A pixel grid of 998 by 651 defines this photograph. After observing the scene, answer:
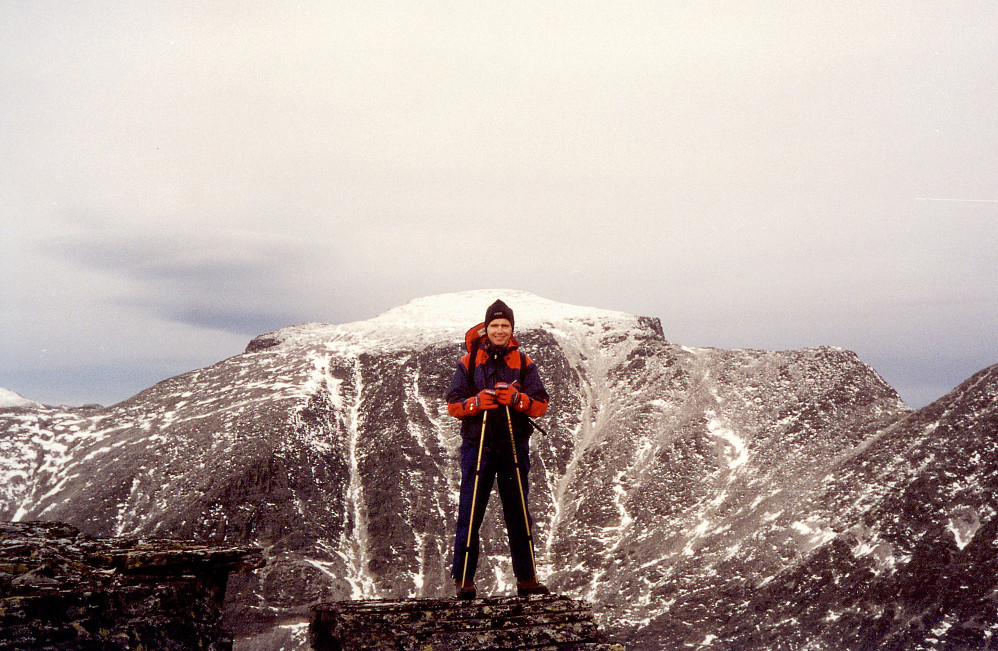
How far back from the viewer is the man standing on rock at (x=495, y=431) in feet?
35.5

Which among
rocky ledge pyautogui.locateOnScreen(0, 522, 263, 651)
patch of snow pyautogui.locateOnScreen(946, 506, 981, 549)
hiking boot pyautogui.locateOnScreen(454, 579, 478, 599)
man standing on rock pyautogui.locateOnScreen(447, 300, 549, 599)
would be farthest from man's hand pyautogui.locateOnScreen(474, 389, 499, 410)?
patch of snow pyautogui.locateOnScreen(946, 506, 981, 549)

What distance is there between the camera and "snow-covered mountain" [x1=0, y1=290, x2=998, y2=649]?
41250 mm

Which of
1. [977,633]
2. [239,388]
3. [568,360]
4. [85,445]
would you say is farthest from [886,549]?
[85,445]

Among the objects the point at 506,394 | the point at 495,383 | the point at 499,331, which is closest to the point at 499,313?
the point at 499,331

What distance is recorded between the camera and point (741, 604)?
138ft

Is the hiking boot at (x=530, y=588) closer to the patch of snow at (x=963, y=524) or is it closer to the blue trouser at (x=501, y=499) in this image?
the blue trouser at (x=501, y=499)

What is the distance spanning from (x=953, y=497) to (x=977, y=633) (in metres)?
9.13

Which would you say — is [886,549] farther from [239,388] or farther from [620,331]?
[239,388]

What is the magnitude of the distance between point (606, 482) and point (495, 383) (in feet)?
165

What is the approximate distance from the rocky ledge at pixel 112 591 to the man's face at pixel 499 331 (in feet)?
15.1

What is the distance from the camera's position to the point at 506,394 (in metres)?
11.1

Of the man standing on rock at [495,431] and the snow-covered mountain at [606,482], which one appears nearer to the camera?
the man standing on rock at [495,431]

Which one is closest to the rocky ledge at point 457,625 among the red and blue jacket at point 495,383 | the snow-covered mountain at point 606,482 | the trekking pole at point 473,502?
the trekking pole at point 473,502

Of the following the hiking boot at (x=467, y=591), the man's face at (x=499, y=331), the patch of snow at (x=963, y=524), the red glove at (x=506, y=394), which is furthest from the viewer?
the patch of snow at (x=963, y=524)
